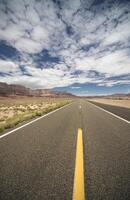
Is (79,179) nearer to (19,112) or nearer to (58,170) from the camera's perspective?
(58,170)

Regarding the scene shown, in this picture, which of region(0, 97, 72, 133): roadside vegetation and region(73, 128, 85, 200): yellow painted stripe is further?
region(0, 97, 72, 133): roadside vegetation

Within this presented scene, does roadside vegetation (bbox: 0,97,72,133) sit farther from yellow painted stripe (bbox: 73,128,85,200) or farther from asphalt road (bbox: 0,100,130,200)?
yellow painted stripe (bbox: 73,128,85,200)

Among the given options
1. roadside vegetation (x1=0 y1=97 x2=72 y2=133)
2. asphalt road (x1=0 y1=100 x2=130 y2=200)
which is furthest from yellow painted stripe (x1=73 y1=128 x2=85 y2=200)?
roadside vegetation (x1=0 y1=97 x2=72 y2=133)

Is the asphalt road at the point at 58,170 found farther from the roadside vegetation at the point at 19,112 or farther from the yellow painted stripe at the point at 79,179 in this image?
the roadside vegetation at the point at 19,112

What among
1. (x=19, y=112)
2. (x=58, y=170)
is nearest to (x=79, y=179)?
(x=58, y=170)

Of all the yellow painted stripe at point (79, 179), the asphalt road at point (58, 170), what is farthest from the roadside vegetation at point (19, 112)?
the yellow painted stripe at point (79, 179)

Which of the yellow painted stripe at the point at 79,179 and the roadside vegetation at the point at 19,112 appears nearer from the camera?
the yellow painted stripe at the point at 79,179

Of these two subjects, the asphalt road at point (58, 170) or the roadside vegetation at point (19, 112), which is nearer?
the asphalt road at point (58, 170)

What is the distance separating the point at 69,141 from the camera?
544 centimetres

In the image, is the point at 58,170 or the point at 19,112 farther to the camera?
the point at 19,112

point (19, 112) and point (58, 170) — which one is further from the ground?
point (58, 170)

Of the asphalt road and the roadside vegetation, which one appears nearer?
the asphalt road

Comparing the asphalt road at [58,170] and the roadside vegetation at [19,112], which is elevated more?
the asphalt road at [58,170]

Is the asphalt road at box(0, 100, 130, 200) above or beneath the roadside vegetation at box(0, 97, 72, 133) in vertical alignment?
above
